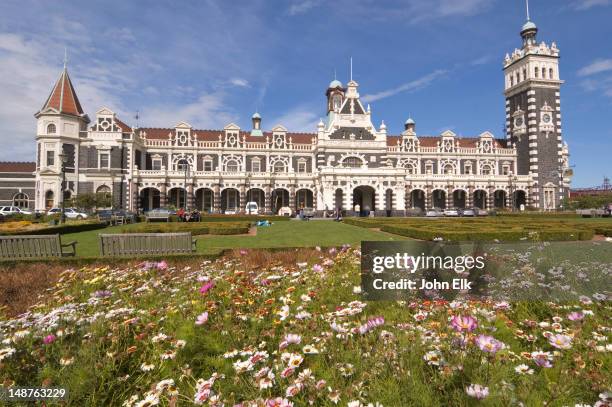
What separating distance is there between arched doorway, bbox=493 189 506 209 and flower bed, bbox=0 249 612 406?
63455mm

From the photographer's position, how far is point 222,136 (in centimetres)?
5766

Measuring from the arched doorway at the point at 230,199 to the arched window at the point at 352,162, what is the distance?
17.9 m

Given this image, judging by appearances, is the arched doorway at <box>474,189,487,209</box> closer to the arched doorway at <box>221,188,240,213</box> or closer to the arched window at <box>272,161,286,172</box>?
the arched window at <box>272,161,286,172</box>

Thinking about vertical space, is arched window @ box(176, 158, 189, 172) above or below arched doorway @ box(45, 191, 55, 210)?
above

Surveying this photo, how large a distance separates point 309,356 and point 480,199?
6581cm

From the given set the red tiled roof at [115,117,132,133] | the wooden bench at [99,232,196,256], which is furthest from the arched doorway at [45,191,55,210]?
the wooden bench at [99,232,196,256]

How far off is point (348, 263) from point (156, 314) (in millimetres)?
3733

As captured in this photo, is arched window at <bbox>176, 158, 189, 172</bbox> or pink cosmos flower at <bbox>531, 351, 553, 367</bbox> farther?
arched window at <bbox>176, 158, 189, 172</bbox>

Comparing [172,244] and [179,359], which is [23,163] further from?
[179,359]

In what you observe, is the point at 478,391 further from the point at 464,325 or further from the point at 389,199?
the point at 389,199

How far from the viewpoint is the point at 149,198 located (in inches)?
2019

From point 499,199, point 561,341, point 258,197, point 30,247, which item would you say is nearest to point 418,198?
point 499,199

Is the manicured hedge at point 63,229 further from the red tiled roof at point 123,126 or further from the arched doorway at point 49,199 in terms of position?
the red tiled roof at point 123,126

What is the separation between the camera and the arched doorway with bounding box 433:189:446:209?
5956 cm
